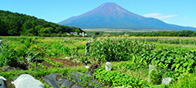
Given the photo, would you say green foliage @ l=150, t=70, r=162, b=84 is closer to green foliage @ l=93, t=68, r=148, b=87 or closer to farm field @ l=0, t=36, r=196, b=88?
farm field @ l=0, t=36, r=196, b=88

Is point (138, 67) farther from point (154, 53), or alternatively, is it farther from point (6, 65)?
point (6, 65)

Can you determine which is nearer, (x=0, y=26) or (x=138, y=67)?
(x=138, y=67)

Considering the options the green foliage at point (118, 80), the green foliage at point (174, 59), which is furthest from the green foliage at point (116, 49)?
the green foliage at point (118, 80)

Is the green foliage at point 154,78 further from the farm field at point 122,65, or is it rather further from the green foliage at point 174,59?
the green foliage at point 174,59

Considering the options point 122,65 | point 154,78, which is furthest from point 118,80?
point 122,65

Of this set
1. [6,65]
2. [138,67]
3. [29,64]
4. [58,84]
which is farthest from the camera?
[29,64]

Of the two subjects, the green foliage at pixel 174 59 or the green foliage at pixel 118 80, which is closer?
the green foliage at pixel 118 80

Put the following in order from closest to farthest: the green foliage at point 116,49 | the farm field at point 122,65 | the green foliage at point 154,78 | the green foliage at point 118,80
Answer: the green foliage at point 118,80 < the farm field at point 122,65 < the green foliage at point 154,78 < the green foliage at point 116,49

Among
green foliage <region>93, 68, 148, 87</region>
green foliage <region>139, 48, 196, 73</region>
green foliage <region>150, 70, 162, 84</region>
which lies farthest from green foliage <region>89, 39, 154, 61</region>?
green foliage <region>150, 70, 162, 84</region>

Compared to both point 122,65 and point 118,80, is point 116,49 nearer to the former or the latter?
point 122,65

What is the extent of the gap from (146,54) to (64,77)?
3.69m

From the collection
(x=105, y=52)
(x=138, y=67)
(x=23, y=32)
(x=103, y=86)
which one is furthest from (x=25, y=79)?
(x=23, y=32)

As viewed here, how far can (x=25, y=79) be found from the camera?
566cm

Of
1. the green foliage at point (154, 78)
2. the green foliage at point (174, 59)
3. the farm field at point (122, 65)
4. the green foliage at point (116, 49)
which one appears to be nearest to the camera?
the farm field at point (122, 65)
